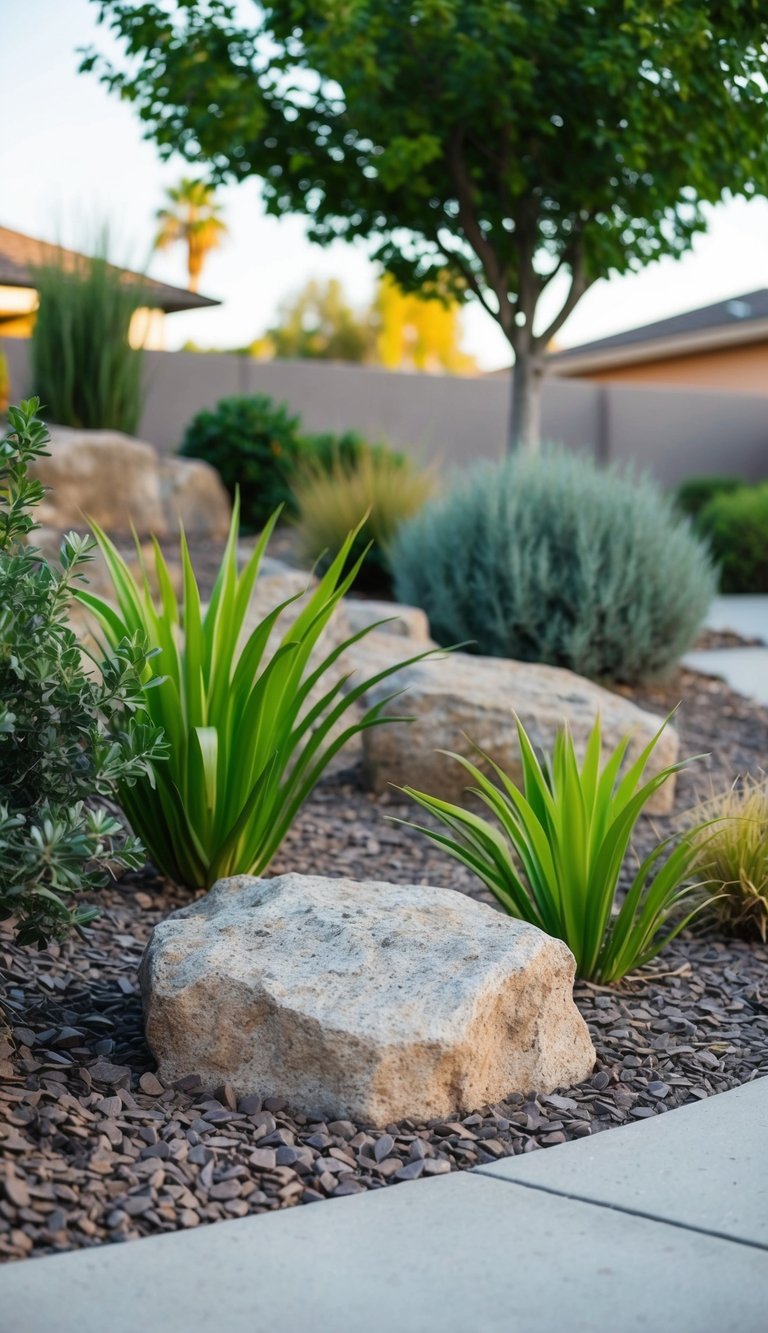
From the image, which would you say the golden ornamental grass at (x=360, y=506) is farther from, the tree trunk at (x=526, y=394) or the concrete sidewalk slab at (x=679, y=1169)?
the concrete sidewalk slab at (x=679, y=1169)

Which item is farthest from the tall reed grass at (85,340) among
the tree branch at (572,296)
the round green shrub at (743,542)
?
the round green shrub at (743,542)

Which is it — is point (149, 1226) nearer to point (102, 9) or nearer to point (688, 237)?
point (102, 9)

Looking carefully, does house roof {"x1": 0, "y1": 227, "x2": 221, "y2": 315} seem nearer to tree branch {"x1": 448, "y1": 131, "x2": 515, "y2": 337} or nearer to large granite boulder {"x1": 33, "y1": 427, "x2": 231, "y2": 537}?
large granite boulder {"x1": 33, "y1": 427, "x2": 231, "y2": 537}

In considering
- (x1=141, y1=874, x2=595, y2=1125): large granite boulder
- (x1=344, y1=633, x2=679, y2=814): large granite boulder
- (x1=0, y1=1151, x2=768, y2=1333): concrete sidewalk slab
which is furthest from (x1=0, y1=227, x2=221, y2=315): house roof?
(x1=0, y1=1151, x2=768, y2=1333): concrete sidewalk slab

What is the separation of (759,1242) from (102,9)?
8.83 m

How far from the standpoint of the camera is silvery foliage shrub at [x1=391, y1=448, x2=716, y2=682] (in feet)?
24.8

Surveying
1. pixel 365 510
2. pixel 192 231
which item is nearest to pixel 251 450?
pixel 365 510

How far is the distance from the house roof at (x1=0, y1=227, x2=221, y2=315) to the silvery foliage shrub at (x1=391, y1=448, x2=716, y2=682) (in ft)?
16.1

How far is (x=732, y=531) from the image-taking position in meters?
13.7

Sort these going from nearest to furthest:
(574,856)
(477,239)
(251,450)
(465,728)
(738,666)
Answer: (574,856)
(465,728)
(738,666)
(477,239)
(251,450)

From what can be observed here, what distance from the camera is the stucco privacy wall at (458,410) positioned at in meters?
15.8

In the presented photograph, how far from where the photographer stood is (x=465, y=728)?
5.29 m

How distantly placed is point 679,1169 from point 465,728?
9.47 ft

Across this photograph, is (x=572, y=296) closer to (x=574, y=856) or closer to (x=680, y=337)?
(x=574, y=856)
